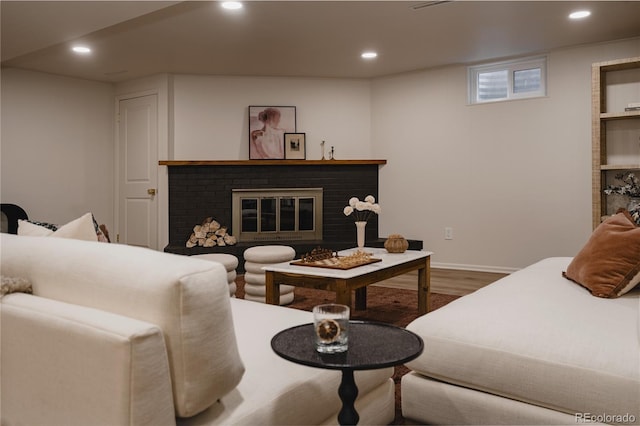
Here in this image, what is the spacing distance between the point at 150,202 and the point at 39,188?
4.36ft

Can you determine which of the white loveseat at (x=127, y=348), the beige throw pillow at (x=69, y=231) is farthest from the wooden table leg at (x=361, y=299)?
the white loveseat at (x=127, y=348)

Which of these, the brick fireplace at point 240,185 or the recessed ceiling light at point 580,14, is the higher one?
the recessed ceiling light at point 580,14

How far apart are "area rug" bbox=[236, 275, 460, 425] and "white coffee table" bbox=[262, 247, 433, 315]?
206 millimetres

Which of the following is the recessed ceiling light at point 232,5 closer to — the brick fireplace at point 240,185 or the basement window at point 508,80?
the brick fireplace at point 240,185

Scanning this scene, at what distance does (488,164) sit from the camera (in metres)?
5.59

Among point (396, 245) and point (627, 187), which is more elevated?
point (627, 187)

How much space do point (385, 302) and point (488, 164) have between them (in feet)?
8.14

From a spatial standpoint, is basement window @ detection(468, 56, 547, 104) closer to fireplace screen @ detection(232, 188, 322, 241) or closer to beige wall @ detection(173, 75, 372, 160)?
beige wall @ detection(173, 75, 372, 160)

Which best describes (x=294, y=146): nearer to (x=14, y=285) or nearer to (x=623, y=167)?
(x=623, y=167)

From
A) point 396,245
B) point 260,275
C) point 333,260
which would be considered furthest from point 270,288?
point 396,245

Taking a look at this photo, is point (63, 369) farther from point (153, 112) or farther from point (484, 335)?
point (153, 112)

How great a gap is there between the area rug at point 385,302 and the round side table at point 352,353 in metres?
2.00

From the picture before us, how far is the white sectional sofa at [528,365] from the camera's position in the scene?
4.58 feet

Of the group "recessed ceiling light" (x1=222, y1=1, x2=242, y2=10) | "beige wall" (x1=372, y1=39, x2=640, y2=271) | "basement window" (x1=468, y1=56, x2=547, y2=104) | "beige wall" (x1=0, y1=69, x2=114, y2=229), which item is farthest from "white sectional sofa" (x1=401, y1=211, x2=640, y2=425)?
"beige wall" (x1=0, y1=69, x2=114, y2=229)
